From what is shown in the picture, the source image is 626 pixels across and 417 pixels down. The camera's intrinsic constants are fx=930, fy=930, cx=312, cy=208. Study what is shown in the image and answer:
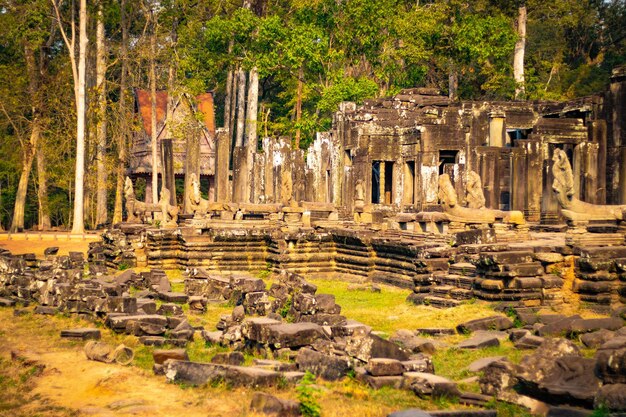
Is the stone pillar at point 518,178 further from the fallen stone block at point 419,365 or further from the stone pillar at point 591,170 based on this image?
the fallen stone block at point 419,365

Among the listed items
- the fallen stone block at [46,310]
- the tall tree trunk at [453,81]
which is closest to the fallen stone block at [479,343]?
the fallen stone block at [46,310]

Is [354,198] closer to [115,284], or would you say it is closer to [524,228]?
[524,228]

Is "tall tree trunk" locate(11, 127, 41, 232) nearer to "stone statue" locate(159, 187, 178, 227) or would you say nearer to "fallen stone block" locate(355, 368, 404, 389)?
"stone statue" locate(159, 187, 178, 227)

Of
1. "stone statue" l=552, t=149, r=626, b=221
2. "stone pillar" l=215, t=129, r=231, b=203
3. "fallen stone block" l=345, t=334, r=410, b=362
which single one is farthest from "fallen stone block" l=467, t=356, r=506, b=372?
"stone pillar" l=215, t=129, r=231, b=203

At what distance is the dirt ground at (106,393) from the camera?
866 centimetres

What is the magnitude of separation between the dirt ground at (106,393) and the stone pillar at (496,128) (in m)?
20.4

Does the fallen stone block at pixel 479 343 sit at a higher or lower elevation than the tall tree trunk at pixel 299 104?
lower

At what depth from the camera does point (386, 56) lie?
39.6 metres

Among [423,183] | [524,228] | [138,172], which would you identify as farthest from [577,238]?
[138,172]

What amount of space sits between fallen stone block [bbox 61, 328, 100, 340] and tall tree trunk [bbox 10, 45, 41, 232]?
25.1 m

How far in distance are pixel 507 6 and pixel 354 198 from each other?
14.5 meters

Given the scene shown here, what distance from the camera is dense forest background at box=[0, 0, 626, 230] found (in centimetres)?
3741

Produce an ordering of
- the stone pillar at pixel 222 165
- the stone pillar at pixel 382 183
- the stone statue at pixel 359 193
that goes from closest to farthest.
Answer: the stone statue at pixel 359 193
the stone pillar at pixel 222 165
the stone pillar at pixel 382 183

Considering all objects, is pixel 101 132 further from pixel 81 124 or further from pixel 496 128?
pixel 496 128
